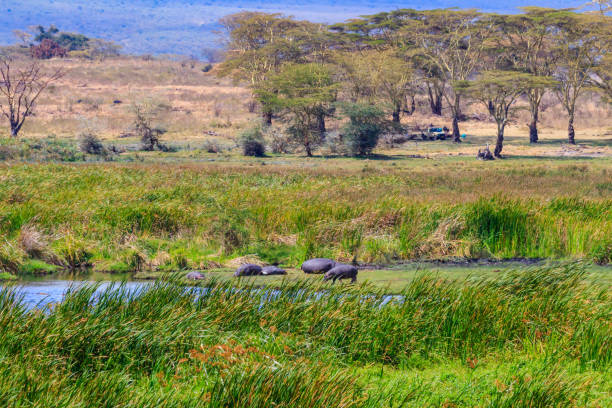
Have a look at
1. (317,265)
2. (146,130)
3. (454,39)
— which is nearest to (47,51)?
(146,130)

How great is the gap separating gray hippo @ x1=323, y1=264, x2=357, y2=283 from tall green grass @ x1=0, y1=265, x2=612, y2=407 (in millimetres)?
3746

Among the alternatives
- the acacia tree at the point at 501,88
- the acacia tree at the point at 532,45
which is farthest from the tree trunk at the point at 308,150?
the acacia tree at the point at 532,45

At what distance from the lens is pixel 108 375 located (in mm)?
7359

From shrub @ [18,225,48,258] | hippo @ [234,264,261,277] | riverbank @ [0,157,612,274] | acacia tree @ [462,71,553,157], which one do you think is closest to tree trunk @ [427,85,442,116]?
acacia tree @ [462,71,553,157]

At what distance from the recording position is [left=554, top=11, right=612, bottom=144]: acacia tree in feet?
179

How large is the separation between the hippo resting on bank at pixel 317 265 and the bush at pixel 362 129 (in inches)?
1235

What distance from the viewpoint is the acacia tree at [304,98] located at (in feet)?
162

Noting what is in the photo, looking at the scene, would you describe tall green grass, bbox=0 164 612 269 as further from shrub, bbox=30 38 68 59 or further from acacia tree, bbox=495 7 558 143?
shrub, bbox=30 38 68 59

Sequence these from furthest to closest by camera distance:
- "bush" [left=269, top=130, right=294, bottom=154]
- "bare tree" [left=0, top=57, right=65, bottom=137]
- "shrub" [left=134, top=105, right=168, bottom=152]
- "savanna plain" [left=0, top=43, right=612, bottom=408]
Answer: "bare tree" [left=0, top=57, right=65, bottom=137]
"bush" [left=269, top=130, right=294, bottom=154]
"shrub" [left=134, top=105, right=168, bottom=152]
"savanna plain" [left=0, top=43, right=612, bottom=408]

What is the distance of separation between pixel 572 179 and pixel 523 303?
20352 mm

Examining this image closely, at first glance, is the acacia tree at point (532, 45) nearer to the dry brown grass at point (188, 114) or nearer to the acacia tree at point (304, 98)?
the dry brown grass at point (188, 114)

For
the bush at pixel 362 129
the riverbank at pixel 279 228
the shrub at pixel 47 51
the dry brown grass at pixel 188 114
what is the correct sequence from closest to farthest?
the riverbank at pixel 279 228 → the bush at pixel 362 129 → the dry brown grass at pixel 188 114 → the shrub at pixel 47 51

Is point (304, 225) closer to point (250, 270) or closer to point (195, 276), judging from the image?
point (250, 270)

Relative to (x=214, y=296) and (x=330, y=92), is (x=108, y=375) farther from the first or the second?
(x=330, y=92)
